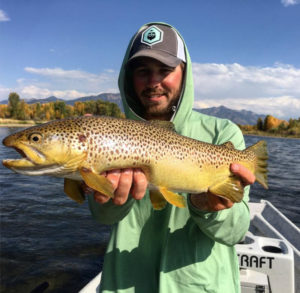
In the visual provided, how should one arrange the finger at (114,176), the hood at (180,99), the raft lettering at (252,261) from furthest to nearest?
the raft lettering at (252,261), the hood at (180,99), the finger at (114,176)

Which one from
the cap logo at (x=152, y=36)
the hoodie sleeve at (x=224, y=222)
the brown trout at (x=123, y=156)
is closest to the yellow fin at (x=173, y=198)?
the brown trout at (x=123, y=156)

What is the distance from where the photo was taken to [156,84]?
10.3ft

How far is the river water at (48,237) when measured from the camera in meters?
8.80

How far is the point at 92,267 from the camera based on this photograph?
936 cm

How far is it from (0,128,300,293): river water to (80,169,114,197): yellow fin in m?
5.22

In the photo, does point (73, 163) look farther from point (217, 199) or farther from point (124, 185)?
point (217, 199)

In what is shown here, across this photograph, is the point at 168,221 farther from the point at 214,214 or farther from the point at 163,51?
the point at 163,51

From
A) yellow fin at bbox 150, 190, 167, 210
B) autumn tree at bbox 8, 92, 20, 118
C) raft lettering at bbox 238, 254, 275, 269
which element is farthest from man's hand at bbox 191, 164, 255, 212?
autumn tree at bbox 8, 92, 20, 118

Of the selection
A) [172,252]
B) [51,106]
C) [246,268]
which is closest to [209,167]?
[172,252]

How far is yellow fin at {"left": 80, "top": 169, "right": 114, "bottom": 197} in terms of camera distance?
→ 2.39 meters

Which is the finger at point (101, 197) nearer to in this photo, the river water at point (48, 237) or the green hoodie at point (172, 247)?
the green hoodie at point (172, 247)

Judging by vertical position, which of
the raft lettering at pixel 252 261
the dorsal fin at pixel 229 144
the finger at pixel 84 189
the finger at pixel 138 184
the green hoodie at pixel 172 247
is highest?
the dorsal fin at pixel 229 144

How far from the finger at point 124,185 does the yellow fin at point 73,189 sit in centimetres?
35

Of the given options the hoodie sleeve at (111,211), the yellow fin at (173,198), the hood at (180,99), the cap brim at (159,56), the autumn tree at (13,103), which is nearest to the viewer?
the yellow fin at (173,198)
